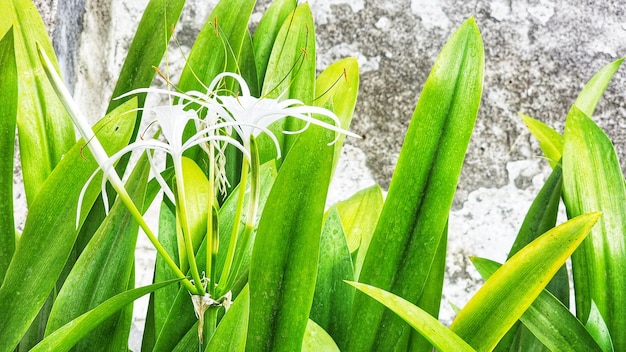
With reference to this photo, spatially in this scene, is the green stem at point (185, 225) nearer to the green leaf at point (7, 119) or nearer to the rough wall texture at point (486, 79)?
the green leaf at point (7, 119)

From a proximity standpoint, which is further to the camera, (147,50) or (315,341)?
(147,50)

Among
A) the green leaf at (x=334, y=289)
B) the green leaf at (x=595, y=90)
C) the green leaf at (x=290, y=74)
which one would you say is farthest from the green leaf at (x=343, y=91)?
the green leaf at (x=595, y=90)

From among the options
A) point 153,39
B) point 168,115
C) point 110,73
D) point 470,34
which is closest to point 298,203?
point 168,115

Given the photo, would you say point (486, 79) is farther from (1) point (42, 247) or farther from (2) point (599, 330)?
(1) point (42, 247)

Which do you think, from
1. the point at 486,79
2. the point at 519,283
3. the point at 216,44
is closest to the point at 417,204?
the point at 519,283

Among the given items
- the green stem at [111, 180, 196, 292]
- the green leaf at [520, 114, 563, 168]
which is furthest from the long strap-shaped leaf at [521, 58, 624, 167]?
the green stem at [111, 180, 196, 292]

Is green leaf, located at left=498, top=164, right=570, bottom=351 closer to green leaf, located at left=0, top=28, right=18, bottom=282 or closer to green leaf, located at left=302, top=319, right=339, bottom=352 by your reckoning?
green leaf, located at left=302, top=319, right=339, bottom=352

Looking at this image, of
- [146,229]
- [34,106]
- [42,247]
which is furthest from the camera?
[34,106]
